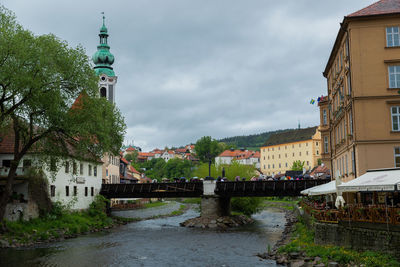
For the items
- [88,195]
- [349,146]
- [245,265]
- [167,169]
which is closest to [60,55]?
[245,265]

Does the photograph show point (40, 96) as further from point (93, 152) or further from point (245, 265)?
point (245, 265)

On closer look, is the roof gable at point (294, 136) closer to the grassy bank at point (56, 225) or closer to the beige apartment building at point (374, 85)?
the grassy bank at point (56, 225)

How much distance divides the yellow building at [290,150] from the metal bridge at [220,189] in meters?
82.5

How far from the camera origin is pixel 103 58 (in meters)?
76.4

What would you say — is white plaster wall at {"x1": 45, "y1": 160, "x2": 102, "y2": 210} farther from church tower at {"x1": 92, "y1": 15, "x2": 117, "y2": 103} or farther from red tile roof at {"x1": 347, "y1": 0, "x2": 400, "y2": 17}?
church tower at {"x1": 92, "y1": 15, "x2": 117, "y2": 103}

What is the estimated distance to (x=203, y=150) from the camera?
149500mm

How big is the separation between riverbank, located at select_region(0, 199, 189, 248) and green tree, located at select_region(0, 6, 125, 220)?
1.86m

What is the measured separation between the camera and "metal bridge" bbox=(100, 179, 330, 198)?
44094 mm

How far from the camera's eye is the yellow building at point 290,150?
409 feet

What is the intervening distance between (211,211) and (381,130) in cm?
2296

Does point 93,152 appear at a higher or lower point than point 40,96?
lower

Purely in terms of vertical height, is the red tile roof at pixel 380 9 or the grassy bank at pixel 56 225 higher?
the red tile roof at pixel 380 9

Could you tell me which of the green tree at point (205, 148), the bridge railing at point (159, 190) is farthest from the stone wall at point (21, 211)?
the green tree at point (205, 148)

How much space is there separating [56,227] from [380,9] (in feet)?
90.8
